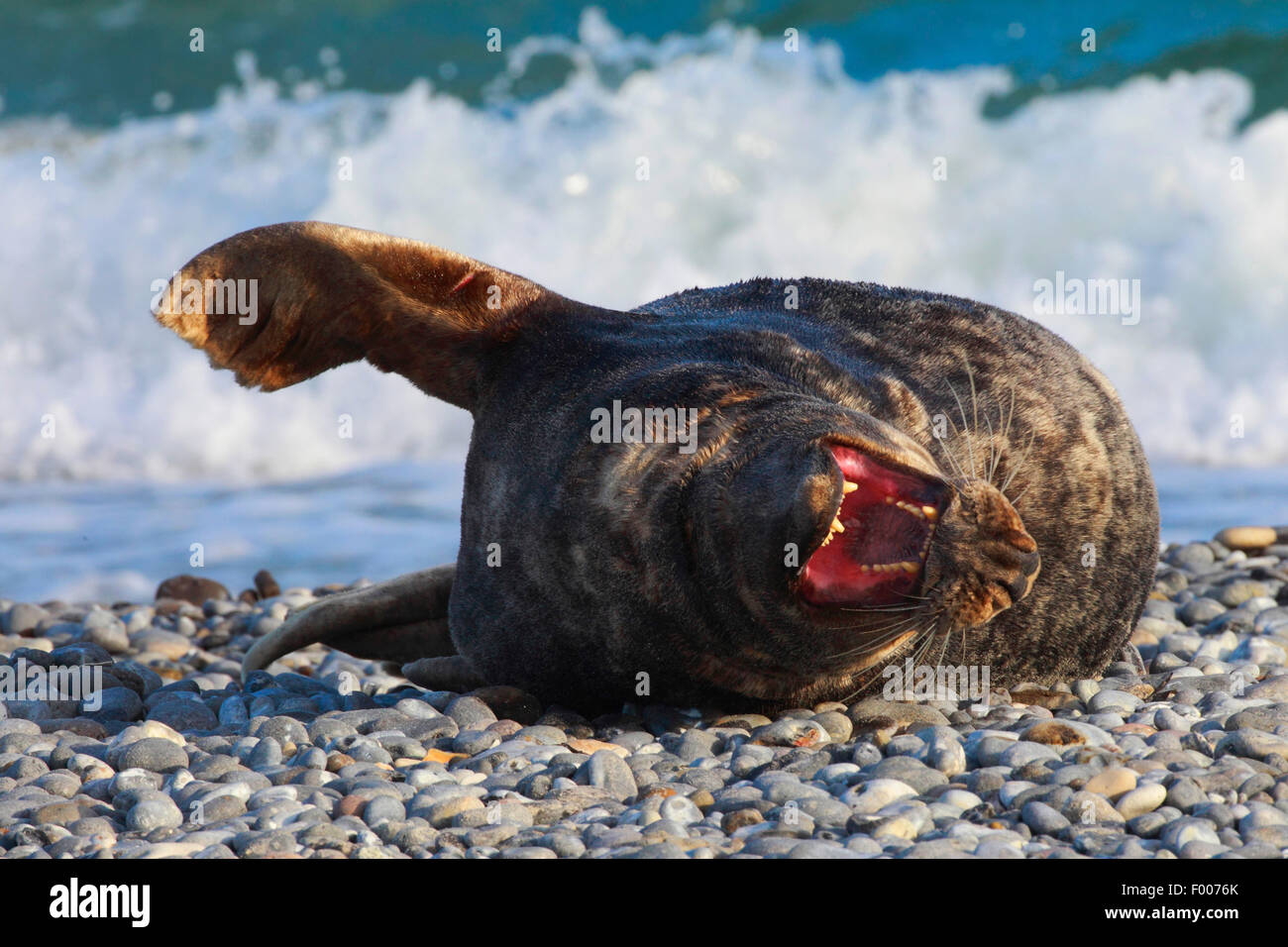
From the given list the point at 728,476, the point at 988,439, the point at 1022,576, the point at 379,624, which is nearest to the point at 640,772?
the point at 728,476

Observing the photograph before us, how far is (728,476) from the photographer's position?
147 inches

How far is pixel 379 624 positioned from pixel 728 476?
2501mm

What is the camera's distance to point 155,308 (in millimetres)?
4723

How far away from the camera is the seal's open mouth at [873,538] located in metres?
3.54

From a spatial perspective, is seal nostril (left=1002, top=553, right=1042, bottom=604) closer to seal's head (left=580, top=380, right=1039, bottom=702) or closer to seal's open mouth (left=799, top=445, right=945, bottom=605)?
seal's head (left=580, top=380, right=1039, bottom=702)

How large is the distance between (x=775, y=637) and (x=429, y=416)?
10666 millimetres

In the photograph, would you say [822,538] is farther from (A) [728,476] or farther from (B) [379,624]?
(B) [379,624]

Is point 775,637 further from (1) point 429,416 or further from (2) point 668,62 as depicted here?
(2) point 668,62

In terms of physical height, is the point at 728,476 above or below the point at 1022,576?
above

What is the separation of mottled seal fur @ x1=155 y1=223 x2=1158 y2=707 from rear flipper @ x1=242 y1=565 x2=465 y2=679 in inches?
0.6

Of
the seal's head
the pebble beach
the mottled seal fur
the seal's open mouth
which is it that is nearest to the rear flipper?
the mottled seal fur

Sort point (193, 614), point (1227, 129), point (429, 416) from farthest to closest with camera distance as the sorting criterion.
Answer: point (1227, 129) → point (429, 416) → point (193, 614)

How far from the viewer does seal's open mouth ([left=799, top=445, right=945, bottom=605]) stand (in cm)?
354
